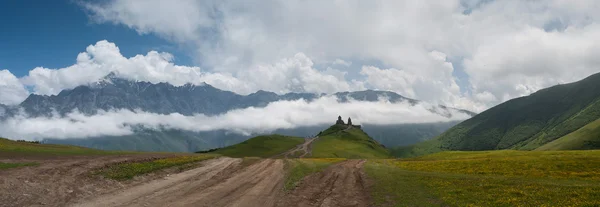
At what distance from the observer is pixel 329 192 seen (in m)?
33.1

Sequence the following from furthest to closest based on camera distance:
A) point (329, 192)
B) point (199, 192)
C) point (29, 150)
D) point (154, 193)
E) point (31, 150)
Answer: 1. point (31, 150)
2. point (29, 150)
3. point (329, 192)
4. point (199, 192)
5. point (154, 193)

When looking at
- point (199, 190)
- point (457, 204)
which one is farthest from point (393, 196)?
point (199, 190)

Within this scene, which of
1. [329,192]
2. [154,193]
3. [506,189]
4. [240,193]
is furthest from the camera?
[329,192]

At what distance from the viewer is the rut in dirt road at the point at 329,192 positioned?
92.0ft

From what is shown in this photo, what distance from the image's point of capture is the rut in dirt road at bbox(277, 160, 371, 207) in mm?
28047

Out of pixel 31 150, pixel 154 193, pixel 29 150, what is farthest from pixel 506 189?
pixel 31 150

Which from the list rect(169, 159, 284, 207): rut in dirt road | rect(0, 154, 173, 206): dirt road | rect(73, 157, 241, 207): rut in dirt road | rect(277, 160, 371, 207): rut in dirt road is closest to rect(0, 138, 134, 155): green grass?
rect(0, 154, 173, 206): dirt road

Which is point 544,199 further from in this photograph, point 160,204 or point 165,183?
point 165,183

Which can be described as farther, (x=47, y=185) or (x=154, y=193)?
(x=154, y=193)

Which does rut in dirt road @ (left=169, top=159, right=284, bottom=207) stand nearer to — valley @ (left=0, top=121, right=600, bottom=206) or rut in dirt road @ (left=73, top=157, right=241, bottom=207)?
valley @ (left=0, top=121, right=600, bottom=206)

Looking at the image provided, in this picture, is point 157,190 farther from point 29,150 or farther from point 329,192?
point 29,150

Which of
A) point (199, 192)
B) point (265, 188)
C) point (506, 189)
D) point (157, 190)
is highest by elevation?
point (157, 190)

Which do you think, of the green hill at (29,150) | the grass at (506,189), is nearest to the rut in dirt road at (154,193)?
the grass at (506,189)

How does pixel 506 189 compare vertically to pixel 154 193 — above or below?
below
